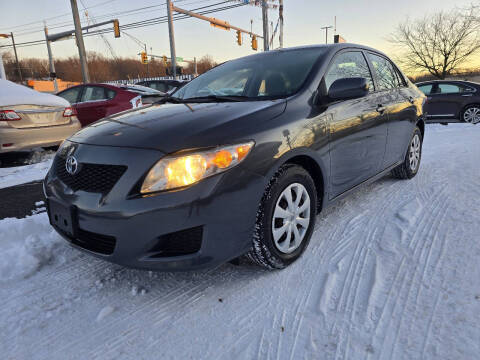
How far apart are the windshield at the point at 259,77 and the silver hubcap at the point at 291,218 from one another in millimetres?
699

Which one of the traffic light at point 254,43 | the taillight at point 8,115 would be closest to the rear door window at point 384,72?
the taillight at point 8,115

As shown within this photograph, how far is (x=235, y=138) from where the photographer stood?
1.79 metres

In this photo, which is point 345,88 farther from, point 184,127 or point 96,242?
point 96,242

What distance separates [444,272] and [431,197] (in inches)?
59.6

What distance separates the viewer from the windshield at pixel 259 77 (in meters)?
2.45

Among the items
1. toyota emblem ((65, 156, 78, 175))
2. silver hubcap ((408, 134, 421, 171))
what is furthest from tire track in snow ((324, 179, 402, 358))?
toyota emblem ((65, 156, 78, 175))

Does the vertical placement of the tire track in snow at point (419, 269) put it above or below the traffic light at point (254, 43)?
below

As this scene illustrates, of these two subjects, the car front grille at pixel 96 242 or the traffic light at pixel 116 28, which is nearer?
the car front grille at pixel 96 242

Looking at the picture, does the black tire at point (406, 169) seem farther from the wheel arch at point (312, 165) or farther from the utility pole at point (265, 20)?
the utility pole at point (265, 20)

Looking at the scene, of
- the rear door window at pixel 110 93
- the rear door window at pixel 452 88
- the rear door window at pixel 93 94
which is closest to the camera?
the rear door window at pixel 110 93

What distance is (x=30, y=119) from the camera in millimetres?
4707

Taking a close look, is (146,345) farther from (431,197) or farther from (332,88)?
(431,197)

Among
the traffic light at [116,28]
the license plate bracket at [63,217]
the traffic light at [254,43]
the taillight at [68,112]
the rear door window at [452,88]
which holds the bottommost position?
the license plate bracket at [63,217]

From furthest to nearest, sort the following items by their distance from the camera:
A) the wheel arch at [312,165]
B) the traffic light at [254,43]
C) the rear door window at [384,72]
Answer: the traffic light at [254,43] < the rear door window at [384,72] < the wheel arch at [312,165]
